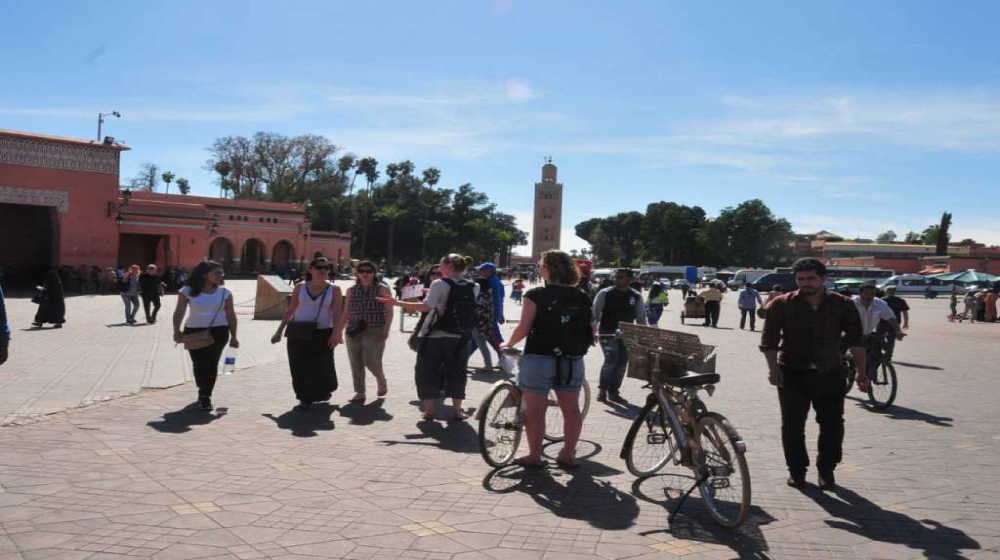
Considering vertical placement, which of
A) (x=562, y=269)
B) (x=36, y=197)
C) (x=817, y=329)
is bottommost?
(x=817, y=329)

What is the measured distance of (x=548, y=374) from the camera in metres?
5.56

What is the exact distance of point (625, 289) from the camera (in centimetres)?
919

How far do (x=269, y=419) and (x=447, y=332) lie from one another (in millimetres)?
1821

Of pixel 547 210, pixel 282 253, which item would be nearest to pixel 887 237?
→ pixel 547 210

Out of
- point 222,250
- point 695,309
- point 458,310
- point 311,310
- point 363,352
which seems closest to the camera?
point 458,310

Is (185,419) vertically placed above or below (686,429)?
below

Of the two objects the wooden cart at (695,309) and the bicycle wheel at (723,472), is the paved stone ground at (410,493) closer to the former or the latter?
the bicycle wheel at (723,472)

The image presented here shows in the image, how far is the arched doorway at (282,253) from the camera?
185 feet

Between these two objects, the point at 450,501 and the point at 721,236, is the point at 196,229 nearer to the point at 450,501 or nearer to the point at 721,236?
the point at 450,501

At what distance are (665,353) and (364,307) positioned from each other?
407cm

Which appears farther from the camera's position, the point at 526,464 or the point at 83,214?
the point at 83,214

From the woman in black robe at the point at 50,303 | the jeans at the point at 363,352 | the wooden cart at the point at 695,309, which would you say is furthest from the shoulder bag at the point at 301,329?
the wooden cart at the point at 695,309

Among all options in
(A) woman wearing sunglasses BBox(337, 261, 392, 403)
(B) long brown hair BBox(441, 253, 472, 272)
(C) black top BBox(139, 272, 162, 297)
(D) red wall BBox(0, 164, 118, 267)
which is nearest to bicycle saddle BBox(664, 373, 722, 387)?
(B) long brown hair BBox(441, 253, 472, 272)

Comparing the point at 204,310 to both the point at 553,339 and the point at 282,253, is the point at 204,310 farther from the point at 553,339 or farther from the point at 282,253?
the point at 282,253
